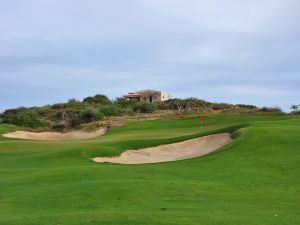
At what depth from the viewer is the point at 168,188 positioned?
19078mm

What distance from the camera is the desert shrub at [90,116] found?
69.9 metres

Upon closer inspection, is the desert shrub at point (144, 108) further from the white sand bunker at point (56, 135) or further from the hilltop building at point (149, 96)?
the hilltop building at point (149, 96)

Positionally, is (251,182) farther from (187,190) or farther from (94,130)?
(94,130)

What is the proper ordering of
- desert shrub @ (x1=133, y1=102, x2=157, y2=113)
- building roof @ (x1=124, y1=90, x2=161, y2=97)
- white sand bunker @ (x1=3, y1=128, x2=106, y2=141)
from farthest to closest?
building roof @ (x1=124, y1=90, x2=161, y2=97) → desert shrub @ (x1=133, y1=102, x2=157, y2=113) → white sand bunker @ (x1=3, y1=128, x2=106, y2=141)

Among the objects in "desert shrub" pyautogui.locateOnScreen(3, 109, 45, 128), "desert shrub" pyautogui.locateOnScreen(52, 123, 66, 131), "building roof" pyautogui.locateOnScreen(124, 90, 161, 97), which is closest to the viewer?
"desert shrub" pyautogui.locateOnScreen(52, 123, 66, 131)

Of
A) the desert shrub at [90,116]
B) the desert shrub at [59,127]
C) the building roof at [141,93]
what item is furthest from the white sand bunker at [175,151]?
the building roof at [141,93]

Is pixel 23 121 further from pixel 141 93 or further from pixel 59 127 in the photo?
pixel 141 93

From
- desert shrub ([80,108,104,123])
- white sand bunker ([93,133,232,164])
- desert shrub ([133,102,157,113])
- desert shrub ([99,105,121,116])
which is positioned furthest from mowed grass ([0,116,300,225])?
desert shrub ([133,102,157,113])

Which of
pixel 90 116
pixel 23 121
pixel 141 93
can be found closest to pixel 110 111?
pixel 90 116

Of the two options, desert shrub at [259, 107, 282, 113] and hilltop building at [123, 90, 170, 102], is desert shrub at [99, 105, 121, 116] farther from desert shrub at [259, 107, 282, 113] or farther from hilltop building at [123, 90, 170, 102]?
hilltop building at [123, 90, 170, 102]

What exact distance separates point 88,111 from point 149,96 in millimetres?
53113

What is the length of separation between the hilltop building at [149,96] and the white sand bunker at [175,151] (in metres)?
84.6

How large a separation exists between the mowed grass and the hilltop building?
8763 cm

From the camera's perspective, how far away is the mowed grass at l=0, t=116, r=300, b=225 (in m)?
14.1
